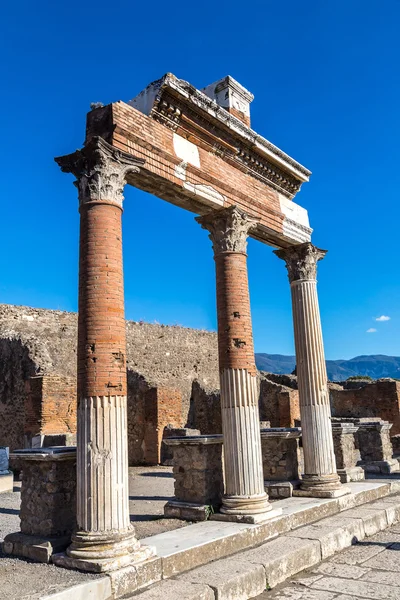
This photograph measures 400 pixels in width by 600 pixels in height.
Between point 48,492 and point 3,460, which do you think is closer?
point 48,492

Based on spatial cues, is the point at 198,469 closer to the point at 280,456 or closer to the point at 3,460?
the point at 280,456

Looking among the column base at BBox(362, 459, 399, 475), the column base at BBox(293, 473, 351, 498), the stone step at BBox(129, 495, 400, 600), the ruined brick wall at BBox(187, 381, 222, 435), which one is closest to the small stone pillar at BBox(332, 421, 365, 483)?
the column base at BBox(362, 459, 399, 475)

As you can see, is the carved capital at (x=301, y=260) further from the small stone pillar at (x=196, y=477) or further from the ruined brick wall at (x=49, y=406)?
A: the ruined brick wall at (x=49, y=406)

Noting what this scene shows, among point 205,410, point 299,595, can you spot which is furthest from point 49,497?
point 205,410

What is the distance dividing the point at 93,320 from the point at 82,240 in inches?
37.0

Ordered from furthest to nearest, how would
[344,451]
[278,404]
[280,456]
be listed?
1. [278,404]
2. [344,451]
3. [280,456]

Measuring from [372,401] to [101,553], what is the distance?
61.7 ft

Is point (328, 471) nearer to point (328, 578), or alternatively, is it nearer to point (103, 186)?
point (328, 578)

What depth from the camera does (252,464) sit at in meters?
7.13

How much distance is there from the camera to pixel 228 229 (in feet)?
26.0

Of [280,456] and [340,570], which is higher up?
[280,456]

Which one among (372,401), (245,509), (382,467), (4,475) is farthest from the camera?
(372,401)

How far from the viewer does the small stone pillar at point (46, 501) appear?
539 centimetres

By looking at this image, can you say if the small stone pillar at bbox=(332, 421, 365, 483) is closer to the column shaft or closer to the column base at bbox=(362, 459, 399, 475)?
the column base at bbox=(362, 459, 399, 475)
